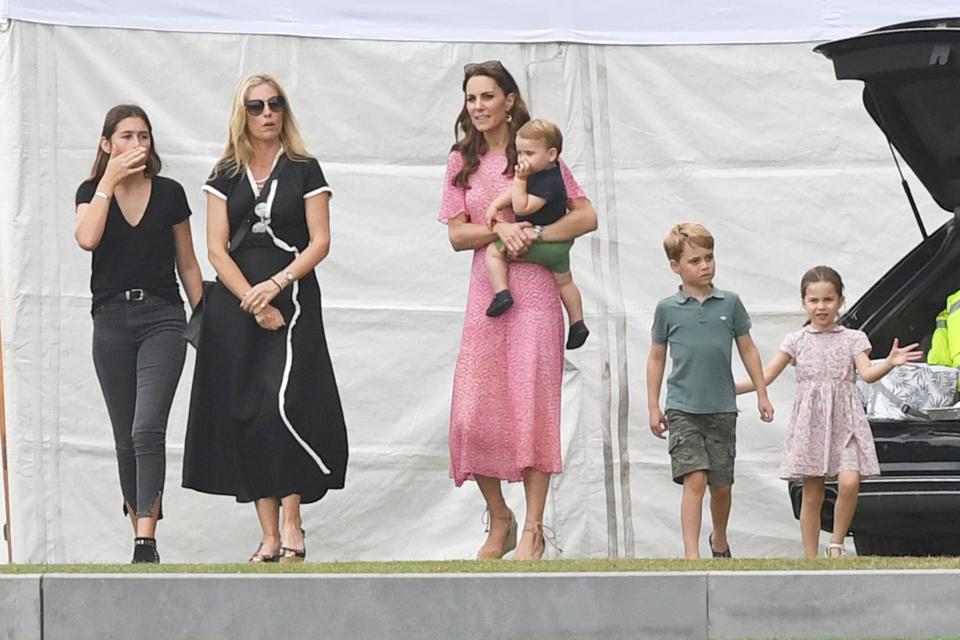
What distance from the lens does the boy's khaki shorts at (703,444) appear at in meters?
7.61

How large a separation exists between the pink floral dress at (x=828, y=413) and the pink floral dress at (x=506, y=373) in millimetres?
901

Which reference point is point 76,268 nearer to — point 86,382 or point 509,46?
point 86,382

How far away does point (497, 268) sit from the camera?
7461 millimetres

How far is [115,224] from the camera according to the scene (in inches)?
293

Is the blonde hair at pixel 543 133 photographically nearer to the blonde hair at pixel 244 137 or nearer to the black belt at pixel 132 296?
the blonde hair at pixel 244 137

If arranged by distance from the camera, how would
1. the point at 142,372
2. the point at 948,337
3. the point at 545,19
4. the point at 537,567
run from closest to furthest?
the point at 537,567 < the point at 142,372 < the point at 948,337 < the point at 545,19

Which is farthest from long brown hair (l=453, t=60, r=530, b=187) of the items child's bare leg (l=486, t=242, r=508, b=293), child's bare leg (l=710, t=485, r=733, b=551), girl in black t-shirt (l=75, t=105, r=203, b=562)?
child's bare leg (l=710, t=485, r=733, b=551)

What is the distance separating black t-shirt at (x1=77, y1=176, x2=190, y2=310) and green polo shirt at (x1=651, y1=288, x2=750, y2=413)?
1.77 meters

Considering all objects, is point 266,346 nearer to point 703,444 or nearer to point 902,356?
point 703,444

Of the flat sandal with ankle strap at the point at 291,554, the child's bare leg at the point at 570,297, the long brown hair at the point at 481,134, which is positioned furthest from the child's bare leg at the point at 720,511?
the flat sandal with ankle strap at the point at 291,554

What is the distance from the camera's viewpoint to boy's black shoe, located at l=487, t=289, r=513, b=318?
24.4ft

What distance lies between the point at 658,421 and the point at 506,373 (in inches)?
24.7

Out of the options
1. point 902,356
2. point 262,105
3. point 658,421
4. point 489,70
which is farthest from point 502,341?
point 902,356

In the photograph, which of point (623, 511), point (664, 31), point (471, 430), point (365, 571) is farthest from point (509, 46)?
point (365, 571)
